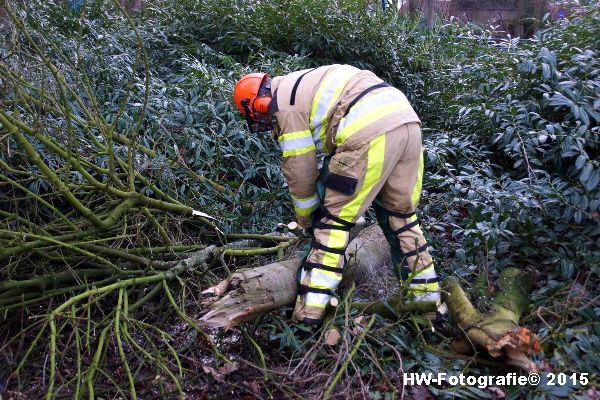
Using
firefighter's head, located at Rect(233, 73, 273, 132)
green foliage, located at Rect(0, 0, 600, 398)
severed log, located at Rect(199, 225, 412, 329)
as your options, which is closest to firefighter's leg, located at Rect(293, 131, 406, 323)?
severed log, located at Rect(199, 225, 412, 329)

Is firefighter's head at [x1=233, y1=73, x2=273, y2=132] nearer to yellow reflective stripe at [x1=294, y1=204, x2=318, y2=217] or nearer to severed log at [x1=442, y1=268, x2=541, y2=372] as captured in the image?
yellow reflective stripe at [x1=294, y1=204, x2=318, y2=217]

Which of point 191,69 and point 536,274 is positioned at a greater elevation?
point 191,69

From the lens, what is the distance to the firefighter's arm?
10.2 ft

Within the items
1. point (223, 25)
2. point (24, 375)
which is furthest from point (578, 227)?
point (223, 25)

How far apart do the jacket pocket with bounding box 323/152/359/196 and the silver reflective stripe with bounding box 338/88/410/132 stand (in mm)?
179

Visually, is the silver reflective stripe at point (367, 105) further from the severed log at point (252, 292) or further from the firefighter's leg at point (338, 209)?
the severed log at point (252, 292)

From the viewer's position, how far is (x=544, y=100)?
12.8 ft

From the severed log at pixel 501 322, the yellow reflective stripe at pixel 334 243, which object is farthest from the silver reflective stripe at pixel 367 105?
the severed log at pixel 501 322

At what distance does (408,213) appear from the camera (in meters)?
3.30

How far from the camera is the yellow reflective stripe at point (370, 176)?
9.82 ft

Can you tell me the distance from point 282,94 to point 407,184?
2.94ft

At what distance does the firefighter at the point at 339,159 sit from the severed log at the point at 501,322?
0.48ft

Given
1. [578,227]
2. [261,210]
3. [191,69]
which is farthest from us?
[191,69]

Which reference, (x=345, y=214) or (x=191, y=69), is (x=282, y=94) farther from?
(x=191, y=69)
